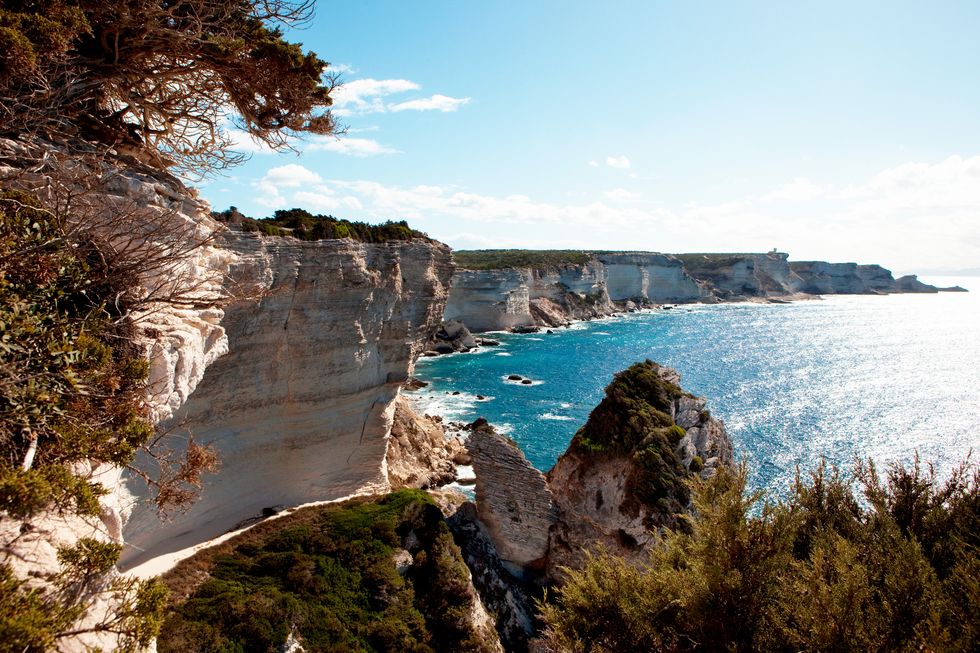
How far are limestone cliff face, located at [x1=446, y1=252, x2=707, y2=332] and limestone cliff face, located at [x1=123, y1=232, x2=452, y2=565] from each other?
4830 cm

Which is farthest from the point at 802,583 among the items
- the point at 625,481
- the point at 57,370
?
the point at 57,370

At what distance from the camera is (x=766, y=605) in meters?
7.66

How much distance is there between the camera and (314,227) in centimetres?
2092

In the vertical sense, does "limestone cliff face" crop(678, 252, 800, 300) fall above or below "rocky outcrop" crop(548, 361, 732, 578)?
above

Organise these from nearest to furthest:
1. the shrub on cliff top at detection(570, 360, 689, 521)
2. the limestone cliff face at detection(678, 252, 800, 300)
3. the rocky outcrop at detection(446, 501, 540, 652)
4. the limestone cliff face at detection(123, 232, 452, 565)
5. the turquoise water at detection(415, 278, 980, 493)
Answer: the rocky outcrop at detection(446, 501, 540, 652)
the shrub on cliff top at detection(570, 360, 689, 521)
the limestone cliff face at detection(123, 232, 452, 565)
the turquoise water at detection(415, 278, 980, 493)
the limestone cliff face at detection(678, 252, 800, 300)

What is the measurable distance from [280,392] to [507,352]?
4618cm

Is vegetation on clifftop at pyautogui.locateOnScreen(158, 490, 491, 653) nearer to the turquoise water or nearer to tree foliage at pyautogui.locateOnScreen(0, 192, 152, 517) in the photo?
tree foliage at pyautogui.locateOnScreen(0, 192, 152, 517)

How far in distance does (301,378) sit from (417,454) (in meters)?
10.2

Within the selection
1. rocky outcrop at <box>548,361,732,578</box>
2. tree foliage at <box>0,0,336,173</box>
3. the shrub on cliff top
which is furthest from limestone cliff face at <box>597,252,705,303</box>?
tree foliage at <box>0,0,336,173</box>

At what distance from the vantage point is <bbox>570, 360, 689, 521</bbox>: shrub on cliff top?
16.6m

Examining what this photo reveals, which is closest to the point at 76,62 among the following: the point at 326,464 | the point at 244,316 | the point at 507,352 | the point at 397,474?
the point at 244,316

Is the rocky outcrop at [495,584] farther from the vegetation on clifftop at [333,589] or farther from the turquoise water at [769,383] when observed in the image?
the turquoise water at [769,383]

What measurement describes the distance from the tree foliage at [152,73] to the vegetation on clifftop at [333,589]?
36.5ft

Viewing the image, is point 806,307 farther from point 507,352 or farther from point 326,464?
point 326,464
